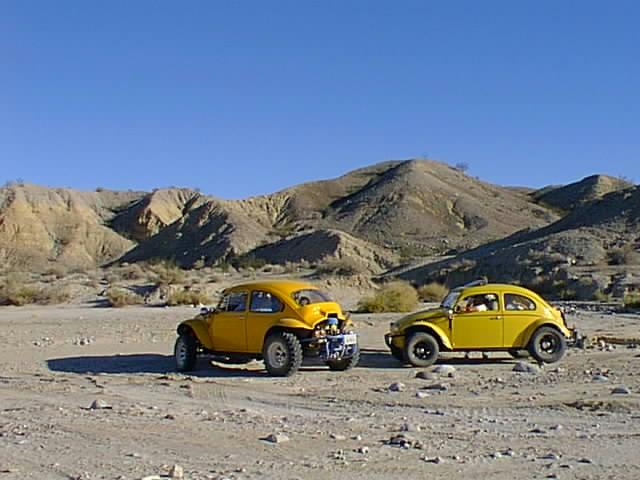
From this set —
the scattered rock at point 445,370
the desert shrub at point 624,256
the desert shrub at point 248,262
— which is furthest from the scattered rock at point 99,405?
the desert shrub at point 248,262

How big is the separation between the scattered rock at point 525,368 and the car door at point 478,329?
60 centimetres

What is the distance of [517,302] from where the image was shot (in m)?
18.9

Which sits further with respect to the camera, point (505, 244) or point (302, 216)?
point (302, 216)

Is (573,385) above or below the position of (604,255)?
below

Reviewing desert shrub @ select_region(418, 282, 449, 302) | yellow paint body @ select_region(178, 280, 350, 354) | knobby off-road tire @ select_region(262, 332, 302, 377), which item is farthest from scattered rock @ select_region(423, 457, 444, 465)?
desert shrub @ select_region(418, 282, 449, 302)

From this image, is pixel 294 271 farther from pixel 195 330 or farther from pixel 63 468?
pixel 63 468

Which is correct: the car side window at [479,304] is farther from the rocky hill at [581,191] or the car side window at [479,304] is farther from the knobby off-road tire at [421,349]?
the rocky hill at [581,191]

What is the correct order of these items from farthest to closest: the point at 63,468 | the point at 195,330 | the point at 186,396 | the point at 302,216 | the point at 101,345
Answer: the point at 302,216 → the point at 101,345 → the point at 195,330 → the point at 186,396 → the point at 63,468

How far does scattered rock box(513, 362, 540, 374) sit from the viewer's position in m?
17.7

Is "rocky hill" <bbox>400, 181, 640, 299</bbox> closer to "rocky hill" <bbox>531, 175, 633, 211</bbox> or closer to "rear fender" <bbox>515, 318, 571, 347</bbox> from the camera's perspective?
"rear fender" <bbox>515, 318, 571, 347</bbox>

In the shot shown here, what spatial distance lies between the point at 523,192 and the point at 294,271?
3279 inches

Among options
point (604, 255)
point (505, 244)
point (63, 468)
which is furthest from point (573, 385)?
point (505, 244)

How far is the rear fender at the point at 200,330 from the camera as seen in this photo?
60.5ft

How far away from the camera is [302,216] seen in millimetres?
108125
